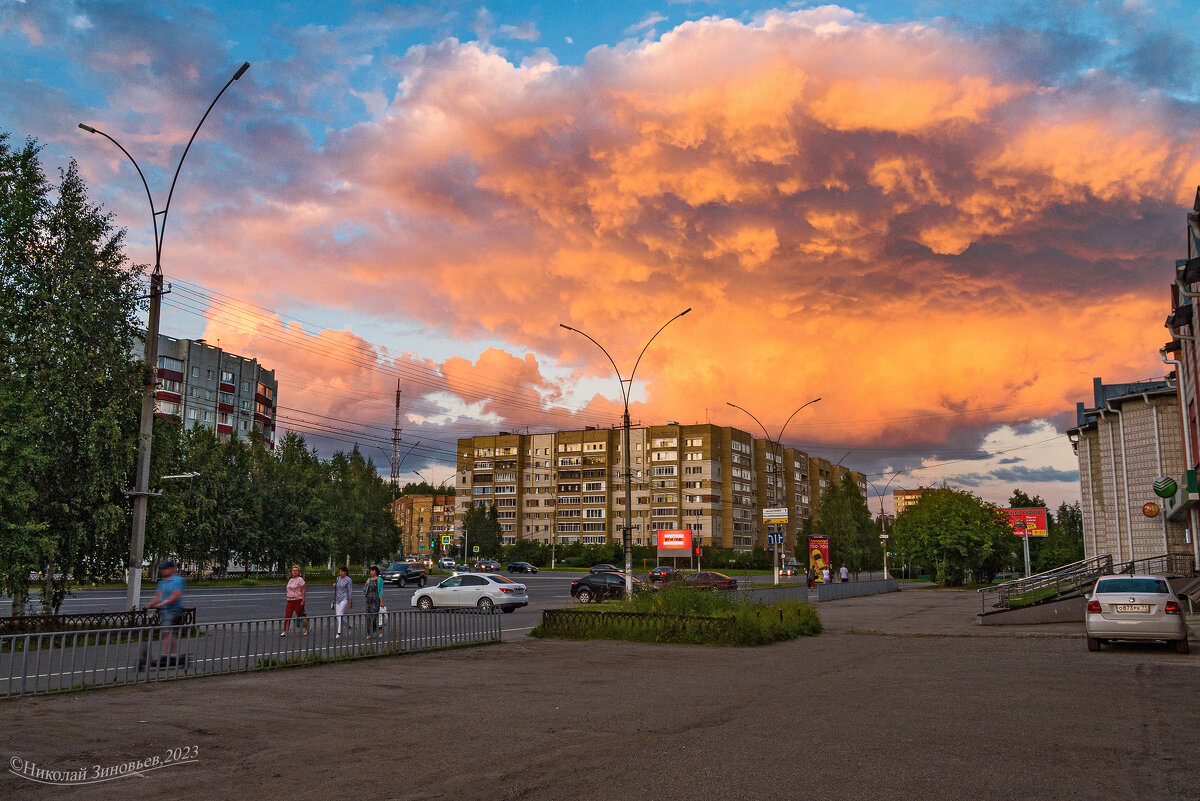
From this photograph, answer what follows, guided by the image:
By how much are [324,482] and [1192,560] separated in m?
55.8

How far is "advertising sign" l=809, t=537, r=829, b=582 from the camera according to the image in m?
56.4

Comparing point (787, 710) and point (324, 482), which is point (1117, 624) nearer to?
point (787, 710)

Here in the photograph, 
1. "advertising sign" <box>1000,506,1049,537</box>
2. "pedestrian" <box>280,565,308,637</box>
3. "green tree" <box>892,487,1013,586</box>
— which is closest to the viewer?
"pedestrian" <box>280,565,308,637</box>

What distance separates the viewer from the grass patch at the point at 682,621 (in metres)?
19.5

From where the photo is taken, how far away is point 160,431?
2184 centimetres

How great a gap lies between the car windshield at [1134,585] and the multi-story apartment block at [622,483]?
108 m

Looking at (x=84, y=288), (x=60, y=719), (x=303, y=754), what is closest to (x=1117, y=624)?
(x=303, y=754)

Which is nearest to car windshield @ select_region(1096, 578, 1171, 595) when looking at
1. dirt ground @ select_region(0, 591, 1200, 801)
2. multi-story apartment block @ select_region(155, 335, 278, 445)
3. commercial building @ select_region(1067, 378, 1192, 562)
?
dirt ground @ select_region(0, 591, 1200, 801)

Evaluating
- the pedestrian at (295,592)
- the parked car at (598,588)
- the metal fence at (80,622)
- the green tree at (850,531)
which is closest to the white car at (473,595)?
the parked car at (598,588)

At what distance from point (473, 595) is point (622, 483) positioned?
105322 millimetres

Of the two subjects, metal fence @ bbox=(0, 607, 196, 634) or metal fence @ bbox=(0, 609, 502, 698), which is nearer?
metal fence @ bbox=(0, 609, 502, 698)

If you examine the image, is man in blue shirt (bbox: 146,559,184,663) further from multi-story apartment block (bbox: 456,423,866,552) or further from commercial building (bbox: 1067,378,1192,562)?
multi-story apartment block (bbox: 456,423,866,552)

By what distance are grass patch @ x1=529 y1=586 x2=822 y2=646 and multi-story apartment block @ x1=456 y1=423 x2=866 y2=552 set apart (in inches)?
4105

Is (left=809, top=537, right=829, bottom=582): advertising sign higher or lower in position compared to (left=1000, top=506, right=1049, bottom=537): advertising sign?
lower
